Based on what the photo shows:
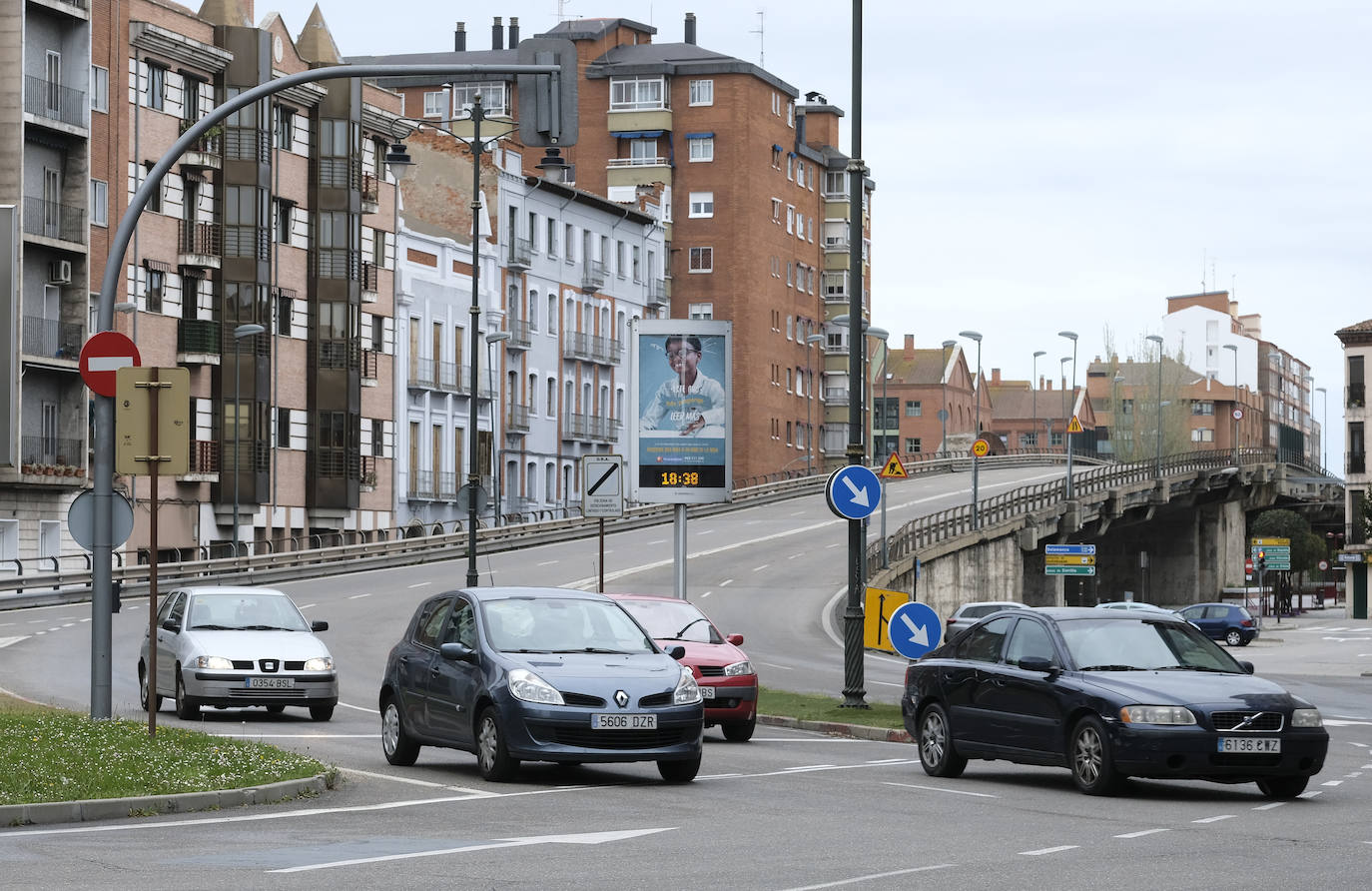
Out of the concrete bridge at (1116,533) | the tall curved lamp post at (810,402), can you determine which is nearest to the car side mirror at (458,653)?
the concrete bridge at (1116,533)

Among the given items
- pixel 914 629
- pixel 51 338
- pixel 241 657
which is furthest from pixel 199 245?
pixel 914 629

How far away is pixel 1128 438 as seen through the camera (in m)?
147

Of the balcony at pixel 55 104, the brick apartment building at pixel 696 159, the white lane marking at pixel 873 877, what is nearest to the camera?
the white lane marking at pixel 873 877

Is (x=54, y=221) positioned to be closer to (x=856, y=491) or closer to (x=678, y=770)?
(x=856, y=491)

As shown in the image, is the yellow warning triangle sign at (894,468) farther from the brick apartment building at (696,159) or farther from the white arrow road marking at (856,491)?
the brick apartment building at (696,159)

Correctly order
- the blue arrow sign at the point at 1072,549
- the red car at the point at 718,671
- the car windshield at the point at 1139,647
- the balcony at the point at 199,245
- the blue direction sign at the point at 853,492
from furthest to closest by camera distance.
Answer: the balcony at the point at 199,245 < the blue arrow sign at the point at 1072,549 < the blue direction sign at the point at 853,492 < the red car at the point at 718,671 < the car windshield at the point at 1139,647

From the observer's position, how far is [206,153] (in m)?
68.2

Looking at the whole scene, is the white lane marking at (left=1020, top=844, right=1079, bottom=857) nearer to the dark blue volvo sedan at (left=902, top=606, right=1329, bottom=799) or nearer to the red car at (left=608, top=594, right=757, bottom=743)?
the dark blue volvo sedan at (left=902, top=606, right=1329, bottom=799)

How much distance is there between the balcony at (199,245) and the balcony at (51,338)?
6115 millimetres

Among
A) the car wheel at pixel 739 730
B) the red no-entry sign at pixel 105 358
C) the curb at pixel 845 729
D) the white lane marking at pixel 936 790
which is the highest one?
the red no-entry sign at pixel 105 358

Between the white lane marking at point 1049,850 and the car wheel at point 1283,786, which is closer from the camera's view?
the white lane marking at point 1049,850

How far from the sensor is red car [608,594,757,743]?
76.6 ft

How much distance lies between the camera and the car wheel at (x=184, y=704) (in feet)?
82.6

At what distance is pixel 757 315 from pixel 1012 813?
105495 mm
